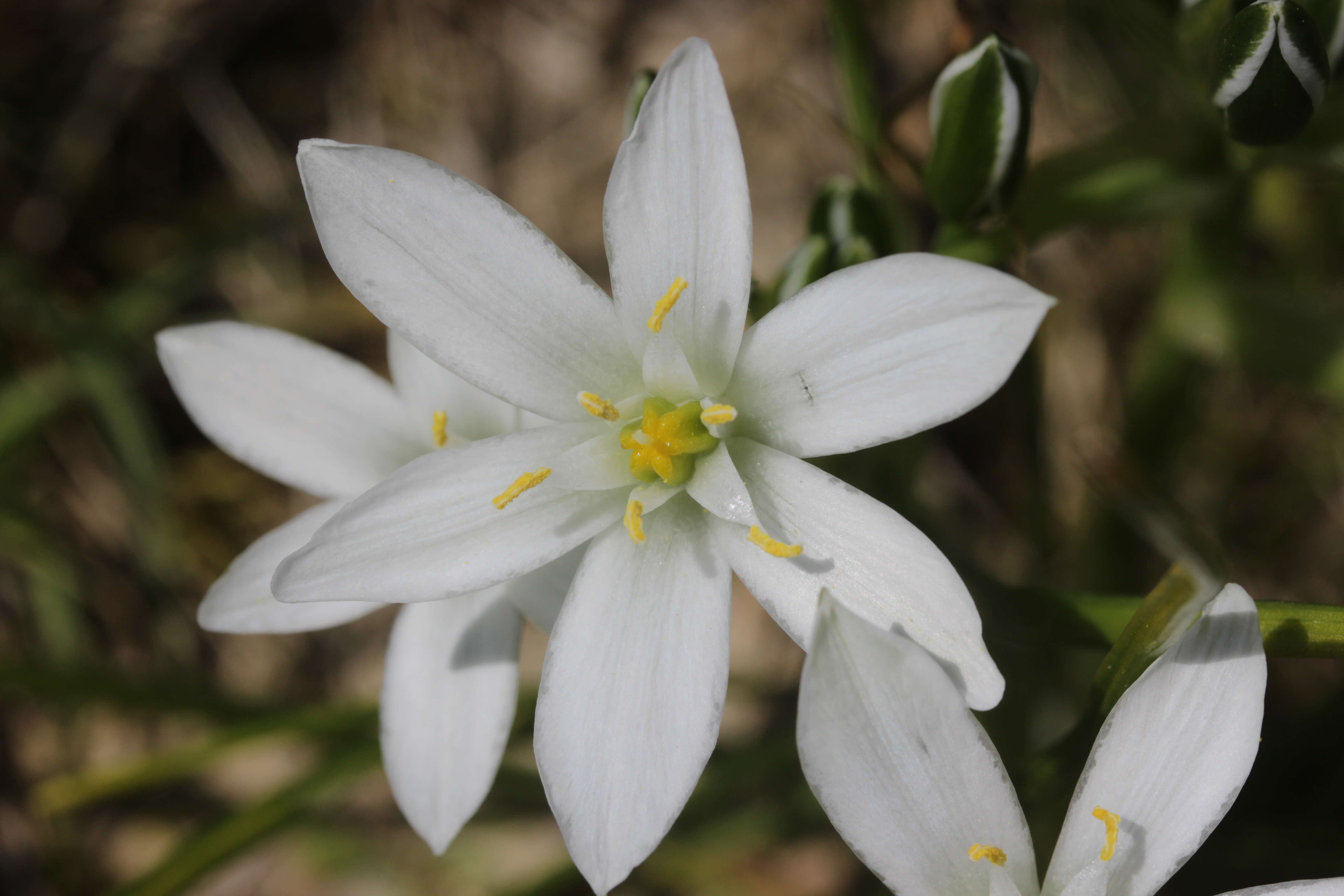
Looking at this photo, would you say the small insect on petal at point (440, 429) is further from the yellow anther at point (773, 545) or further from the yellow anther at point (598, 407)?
the yellow anther at point (773, 545)

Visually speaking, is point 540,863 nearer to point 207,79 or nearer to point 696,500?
point 696,500

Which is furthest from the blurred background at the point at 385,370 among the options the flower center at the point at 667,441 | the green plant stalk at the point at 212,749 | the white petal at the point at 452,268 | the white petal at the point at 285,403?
the white petal at the point at 452,268

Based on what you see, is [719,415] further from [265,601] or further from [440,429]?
[265,601]

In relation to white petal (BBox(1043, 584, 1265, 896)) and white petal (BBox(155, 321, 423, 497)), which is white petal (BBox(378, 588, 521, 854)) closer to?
white petal (BBox(155, 321, 423, 497))

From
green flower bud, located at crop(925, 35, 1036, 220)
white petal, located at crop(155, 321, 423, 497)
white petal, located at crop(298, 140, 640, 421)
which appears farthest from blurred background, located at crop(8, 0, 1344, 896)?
white petal, located at crop(298, 140, 640, 421)

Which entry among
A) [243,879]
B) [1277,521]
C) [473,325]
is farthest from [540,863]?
[1277,521]

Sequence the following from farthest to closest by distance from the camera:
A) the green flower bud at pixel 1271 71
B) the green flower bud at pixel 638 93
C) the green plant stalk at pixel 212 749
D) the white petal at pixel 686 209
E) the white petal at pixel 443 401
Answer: the green plant stalk at pixel 212 749 < the white petal at pixel 443 401 < the green flower bud at pixel 638 93 < the green flower bud at pixel 1271 71 < the white petal at pixel 686 209
